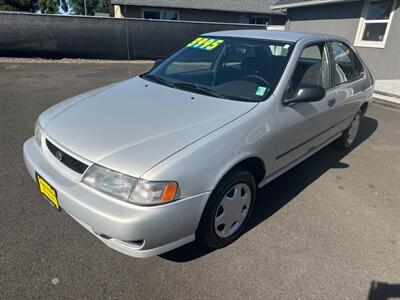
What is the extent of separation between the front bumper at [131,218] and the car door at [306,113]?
1.12 metres

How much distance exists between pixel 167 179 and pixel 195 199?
26 cm

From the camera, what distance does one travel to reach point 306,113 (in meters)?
2.86

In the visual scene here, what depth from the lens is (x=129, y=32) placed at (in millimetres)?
12781

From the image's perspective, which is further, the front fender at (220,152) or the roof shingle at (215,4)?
the roof shingle at (215,4)

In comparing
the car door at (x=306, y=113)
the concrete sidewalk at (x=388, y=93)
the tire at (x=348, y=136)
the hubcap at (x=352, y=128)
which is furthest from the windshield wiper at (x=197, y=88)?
the concrete sidewalk at (x=388, y=93)

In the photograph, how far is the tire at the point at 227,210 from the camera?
2.11m

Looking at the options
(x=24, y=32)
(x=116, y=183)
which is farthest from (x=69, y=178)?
(x=24, y=32)

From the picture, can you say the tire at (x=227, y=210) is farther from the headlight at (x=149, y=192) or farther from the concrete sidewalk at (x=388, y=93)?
the concrete sidewalk at (x=388, y=93)

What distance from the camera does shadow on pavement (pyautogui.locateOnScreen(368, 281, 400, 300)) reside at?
2.07m

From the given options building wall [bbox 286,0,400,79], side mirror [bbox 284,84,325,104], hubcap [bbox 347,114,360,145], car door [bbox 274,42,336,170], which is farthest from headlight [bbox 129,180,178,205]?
building wall [bbox 286,0,400,79]

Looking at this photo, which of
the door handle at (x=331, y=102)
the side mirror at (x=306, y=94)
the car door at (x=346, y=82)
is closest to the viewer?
the side mirror at (x=306, y=94)

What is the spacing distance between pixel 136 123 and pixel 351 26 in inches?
441

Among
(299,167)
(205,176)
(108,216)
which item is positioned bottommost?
(299,167)

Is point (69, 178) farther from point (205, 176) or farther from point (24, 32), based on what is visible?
point (24, 32)
